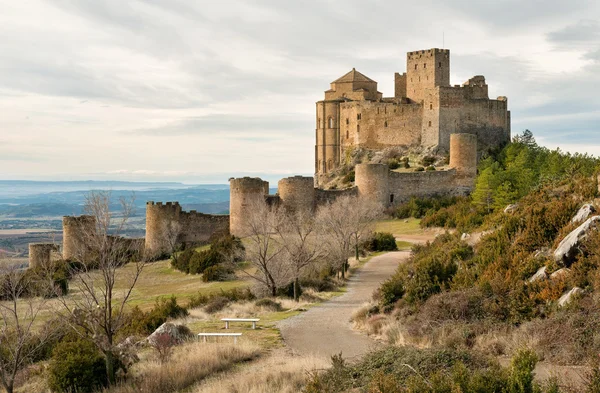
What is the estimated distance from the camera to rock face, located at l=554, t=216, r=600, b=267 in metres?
12.7

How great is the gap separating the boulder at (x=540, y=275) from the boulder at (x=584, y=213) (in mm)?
1679

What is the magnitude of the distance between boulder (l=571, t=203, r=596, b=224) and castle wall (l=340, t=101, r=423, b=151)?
37.8 metres

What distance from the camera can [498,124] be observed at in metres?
52.1

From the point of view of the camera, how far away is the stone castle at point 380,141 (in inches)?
1445

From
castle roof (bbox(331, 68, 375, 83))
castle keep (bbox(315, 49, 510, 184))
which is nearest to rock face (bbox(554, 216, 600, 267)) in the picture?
castle keep (bbox(315, 49, 510, 184))

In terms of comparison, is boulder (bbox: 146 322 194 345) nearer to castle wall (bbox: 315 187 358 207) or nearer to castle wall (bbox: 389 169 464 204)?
castle wall (bbox: 315 187 358 207)

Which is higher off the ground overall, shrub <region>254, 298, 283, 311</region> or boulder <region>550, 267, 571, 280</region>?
boulder <region>550, 267, 571, 280</region>

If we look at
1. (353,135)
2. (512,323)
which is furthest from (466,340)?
(353,135)

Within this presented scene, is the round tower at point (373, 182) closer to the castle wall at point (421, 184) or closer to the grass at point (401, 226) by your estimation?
the castle wall at point (421, 184)

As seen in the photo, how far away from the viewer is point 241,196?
36344 millimetres

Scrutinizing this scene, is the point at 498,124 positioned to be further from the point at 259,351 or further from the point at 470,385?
the point at 470,385

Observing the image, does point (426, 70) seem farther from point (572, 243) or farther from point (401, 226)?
point (572, 243)

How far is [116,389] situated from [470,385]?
585cm

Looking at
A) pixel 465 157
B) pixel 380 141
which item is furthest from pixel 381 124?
pixel 465 157
